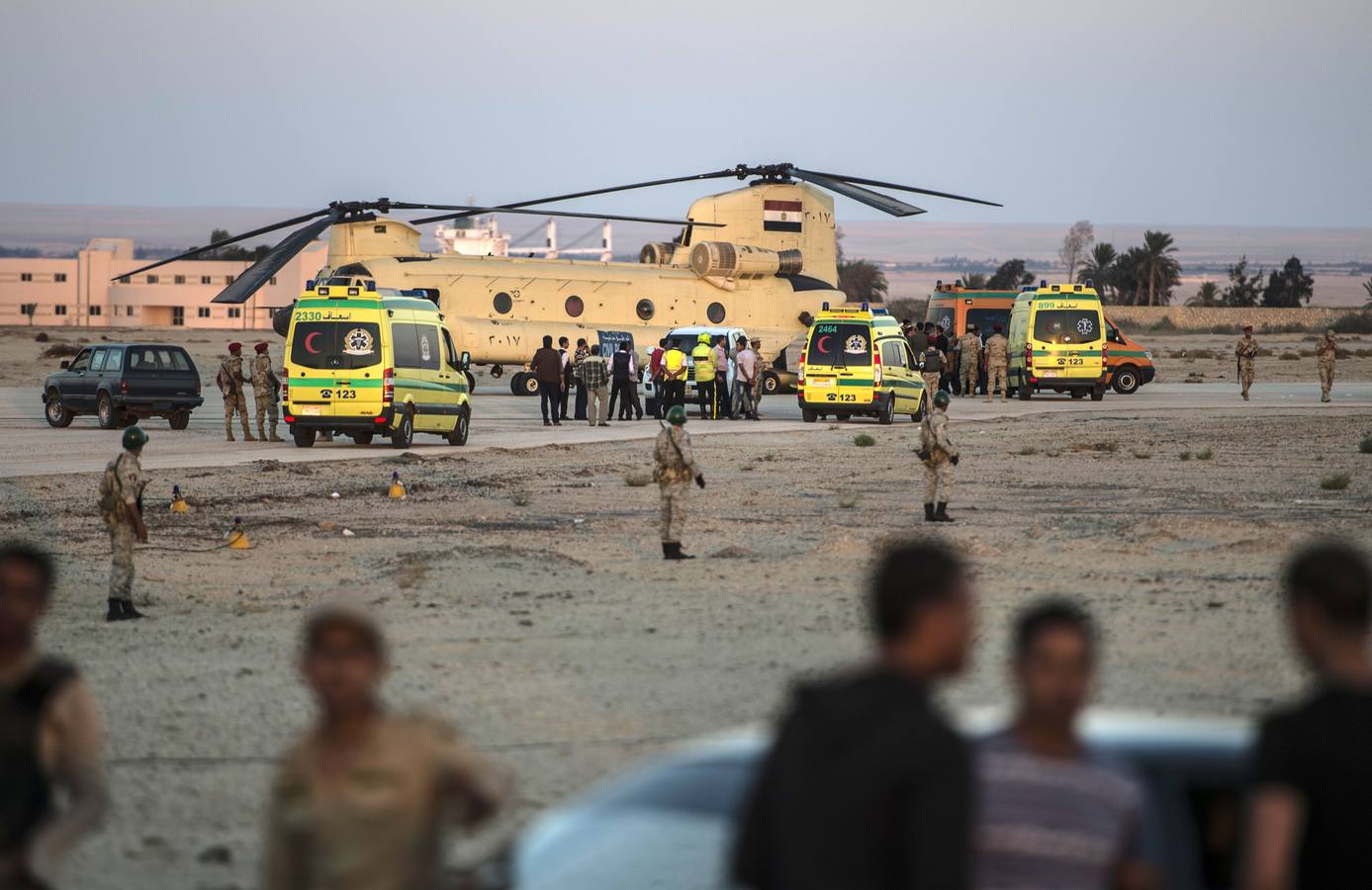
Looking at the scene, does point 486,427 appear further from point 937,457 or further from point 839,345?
point 937,457

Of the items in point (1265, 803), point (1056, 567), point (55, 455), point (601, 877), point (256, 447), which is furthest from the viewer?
point (256, 447)

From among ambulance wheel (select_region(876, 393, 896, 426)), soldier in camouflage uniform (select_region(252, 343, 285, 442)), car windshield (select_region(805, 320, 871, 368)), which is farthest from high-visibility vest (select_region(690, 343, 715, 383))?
soldier in camouflage uniform (select_region(252, 343, 285, 442))

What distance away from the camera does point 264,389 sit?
2800 centimetres

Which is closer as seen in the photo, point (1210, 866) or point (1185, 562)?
point (1210, 866)

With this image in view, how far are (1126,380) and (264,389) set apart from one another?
25.0m

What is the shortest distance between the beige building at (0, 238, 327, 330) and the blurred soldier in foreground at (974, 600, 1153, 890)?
5701 inches

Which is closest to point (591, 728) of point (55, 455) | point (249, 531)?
point (249, 531)

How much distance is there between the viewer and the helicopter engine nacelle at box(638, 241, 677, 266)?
46781 mm

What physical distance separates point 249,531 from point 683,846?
45.0 feet

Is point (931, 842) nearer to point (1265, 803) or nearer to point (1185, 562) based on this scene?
point (1265, 803)

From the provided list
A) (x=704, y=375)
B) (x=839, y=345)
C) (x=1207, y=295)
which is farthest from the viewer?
(x=1207, y=295)

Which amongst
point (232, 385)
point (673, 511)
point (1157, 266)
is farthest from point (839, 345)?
point (1157, 266)

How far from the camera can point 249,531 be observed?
55.8 ft

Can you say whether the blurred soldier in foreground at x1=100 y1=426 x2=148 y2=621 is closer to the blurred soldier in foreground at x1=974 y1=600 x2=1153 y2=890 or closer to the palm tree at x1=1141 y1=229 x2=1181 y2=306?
the blurred soldier in foreground at x1=974 y1=600 x2=1153 y2=890
